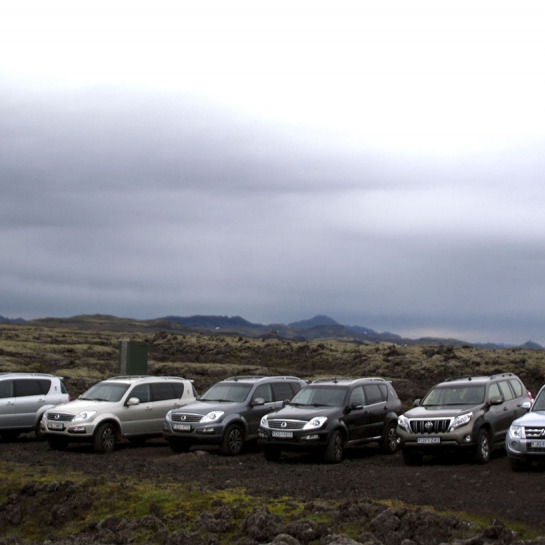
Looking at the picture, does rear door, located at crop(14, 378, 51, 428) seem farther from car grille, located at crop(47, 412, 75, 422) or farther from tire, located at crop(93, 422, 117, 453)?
tire, located at crop(93, 422, 117, 453)

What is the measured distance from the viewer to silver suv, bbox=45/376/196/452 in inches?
770

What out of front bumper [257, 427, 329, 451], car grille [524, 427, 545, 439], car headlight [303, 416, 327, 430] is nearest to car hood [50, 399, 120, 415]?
front bumper [257, 427, 329, 451]

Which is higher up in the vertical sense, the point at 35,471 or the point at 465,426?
the point at 465,426

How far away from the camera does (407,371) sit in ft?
140

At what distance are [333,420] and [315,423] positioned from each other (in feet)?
1.66

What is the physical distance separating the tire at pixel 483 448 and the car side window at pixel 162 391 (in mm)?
9116

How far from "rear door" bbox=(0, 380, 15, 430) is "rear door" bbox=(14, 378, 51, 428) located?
120 mm

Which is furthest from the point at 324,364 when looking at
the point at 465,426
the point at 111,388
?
the point at 465,426

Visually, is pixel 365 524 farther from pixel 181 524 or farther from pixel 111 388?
pixel 111 388

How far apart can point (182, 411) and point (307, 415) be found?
12.3 feet

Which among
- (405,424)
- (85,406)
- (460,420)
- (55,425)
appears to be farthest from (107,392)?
(460,420)

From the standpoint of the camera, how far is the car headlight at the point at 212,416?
63.4ft

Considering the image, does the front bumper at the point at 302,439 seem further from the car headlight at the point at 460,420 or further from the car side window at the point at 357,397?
the car headlight at the point at 460,420

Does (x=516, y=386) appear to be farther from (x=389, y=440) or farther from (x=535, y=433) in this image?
(x=535, y=433)
